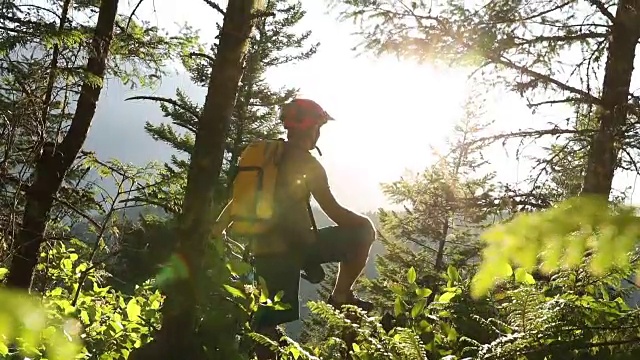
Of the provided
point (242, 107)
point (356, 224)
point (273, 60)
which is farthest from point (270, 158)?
point (273, 60)

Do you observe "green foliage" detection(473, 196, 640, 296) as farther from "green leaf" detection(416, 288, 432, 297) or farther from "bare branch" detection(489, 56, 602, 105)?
"bare branch" detection(489, 56, 602, 105)

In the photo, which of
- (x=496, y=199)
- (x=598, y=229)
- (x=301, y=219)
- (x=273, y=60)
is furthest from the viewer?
(x=273, y=60)

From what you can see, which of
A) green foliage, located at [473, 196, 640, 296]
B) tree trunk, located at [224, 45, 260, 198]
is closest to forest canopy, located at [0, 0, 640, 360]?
green foliage, located at [473, 196, 640, 296]

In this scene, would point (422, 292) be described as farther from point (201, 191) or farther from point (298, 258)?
point (298, 258)

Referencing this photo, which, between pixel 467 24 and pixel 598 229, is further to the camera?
pixel 467 24

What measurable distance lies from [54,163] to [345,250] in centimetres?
420

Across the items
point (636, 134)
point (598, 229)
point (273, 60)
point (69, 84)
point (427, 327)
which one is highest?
point (273, 60)

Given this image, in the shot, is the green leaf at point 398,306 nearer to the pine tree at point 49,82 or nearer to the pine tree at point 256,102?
the pine tree at point 49,82

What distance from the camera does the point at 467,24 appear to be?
26.5ft

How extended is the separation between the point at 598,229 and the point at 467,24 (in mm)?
7537

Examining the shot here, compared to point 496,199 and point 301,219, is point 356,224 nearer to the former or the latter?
point 301,219

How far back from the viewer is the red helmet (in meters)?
3.89

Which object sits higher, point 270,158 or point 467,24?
point 467,24

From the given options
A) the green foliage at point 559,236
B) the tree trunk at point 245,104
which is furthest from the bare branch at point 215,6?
the tree trunk at point 245,104
